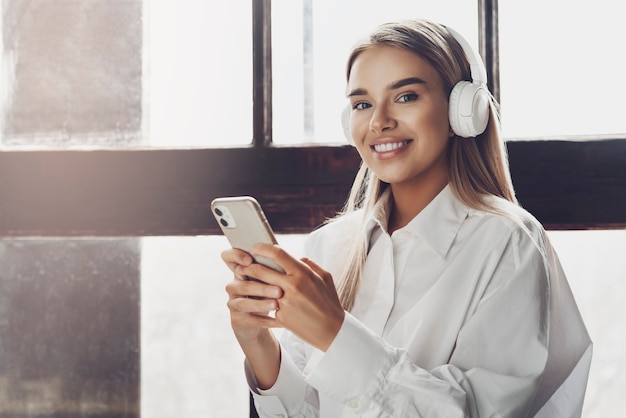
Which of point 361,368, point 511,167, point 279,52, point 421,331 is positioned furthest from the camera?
point 279,52

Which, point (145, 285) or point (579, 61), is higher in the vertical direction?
point (579, 61)

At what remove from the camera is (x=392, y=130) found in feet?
4.00

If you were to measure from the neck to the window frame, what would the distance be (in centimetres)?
24

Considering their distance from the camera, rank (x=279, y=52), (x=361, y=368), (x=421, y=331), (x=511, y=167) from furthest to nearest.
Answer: (x=279, y=52) → (x=511, y=167) → (x=421, y=331) → (x=361, y=368)

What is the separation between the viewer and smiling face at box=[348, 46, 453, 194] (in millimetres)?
1206

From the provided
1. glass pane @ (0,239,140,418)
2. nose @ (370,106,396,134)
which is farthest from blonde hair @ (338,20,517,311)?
glass pane @ (0,239,140,418)

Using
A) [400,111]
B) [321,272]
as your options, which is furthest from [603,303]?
[321,272]

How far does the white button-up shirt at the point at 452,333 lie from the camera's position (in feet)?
3.35

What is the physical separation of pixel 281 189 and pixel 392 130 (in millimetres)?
465

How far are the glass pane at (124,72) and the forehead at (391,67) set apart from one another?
1.84ft

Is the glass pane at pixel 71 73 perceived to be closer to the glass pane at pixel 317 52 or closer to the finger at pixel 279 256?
the glass pane at pixel 317 52

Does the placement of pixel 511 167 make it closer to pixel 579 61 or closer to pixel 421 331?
pixel 579 61

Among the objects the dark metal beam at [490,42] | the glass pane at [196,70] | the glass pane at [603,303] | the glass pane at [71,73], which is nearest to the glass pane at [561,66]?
the dark metal beam at [490,42]

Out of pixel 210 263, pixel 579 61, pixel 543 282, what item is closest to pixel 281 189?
pixel 210 263
